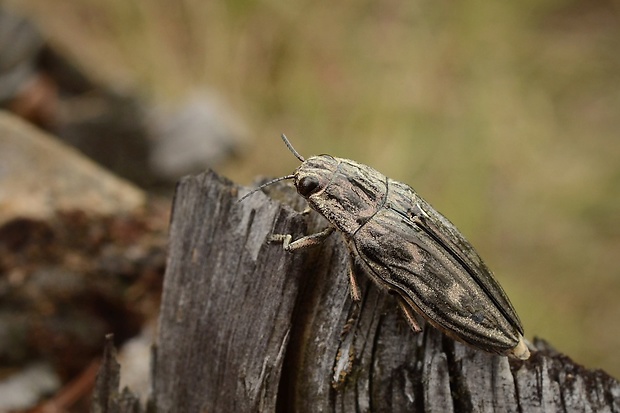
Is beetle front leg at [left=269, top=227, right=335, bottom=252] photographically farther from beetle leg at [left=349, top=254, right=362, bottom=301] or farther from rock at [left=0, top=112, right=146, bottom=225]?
rock at [left=0, top=112, right=146, bottom=225]

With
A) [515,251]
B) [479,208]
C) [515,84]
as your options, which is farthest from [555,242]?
[515,84]

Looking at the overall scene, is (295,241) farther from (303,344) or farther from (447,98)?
(447,98)

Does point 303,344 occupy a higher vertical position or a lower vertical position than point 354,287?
lower

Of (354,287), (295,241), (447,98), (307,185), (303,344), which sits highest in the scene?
(447,98)

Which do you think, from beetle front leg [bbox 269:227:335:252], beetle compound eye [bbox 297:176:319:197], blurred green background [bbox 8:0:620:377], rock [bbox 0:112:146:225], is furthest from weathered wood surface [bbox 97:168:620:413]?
blurred green background [bbox 8:0:620:377]

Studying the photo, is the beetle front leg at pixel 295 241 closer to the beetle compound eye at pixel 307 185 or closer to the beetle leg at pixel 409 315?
the beetle compound eye at pixel 307 185

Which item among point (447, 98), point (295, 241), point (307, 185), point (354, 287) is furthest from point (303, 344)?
point (447, 98)

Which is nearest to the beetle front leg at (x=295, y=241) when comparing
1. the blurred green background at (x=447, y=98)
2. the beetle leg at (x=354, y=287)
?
the beetle leg at (x=354, y=287)
